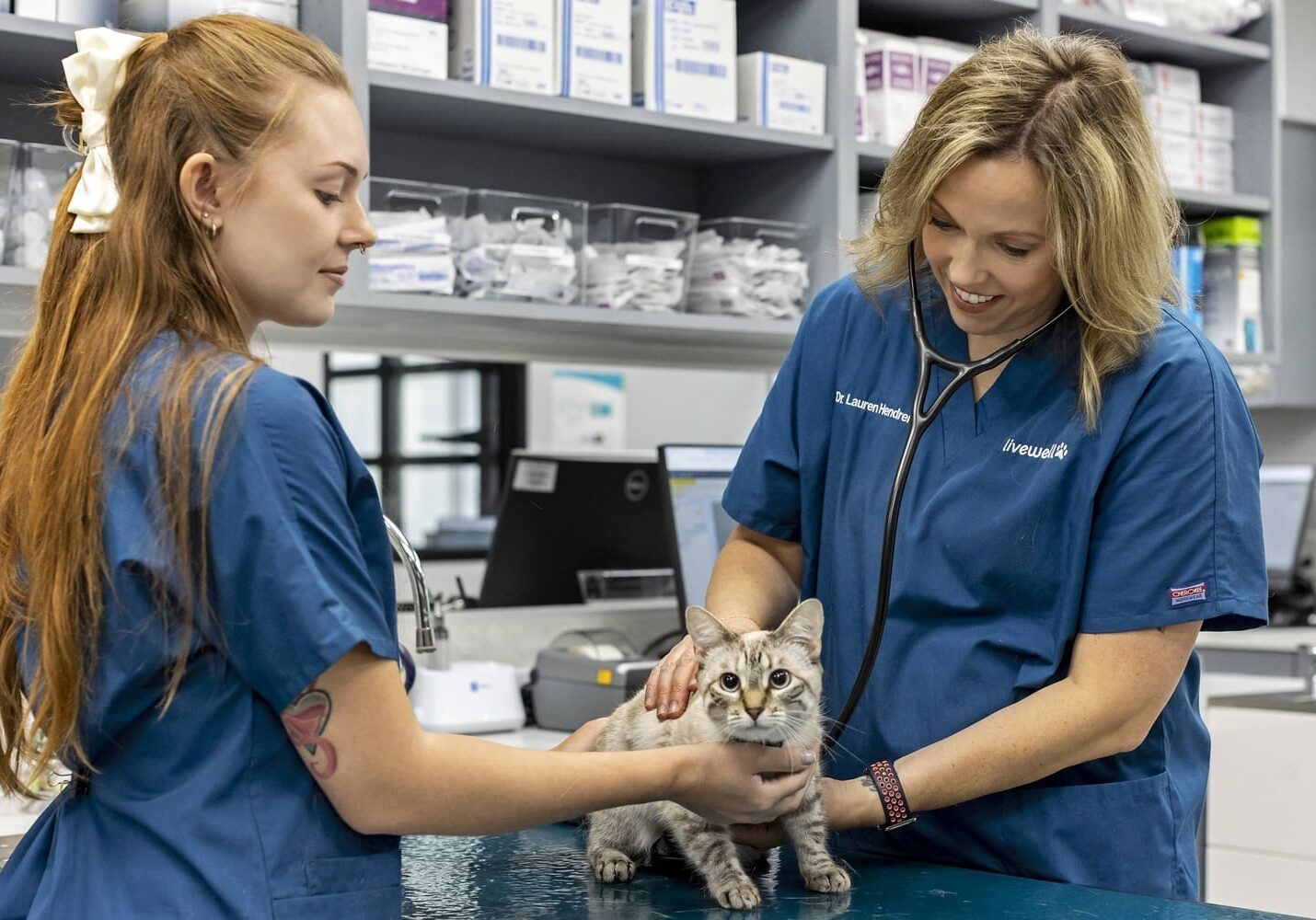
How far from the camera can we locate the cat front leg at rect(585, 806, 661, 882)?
1197mm

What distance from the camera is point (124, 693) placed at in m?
0.84

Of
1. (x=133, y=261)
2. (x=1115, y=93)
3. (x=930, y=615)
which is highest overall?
(x=1115, y=93)

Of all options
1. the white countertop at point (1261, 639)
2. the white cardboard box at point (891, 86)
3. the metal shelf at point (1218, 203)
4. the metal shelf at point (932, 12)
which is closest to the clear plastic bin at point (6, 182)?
Result: the white cardboard box at point (891, 86)

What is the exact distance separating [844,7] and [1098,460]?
1.54 meters

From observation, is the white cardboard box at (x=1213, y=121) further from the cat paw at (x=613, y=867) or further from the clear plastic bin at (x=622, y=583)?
the cat paw at (x=613, y=867)

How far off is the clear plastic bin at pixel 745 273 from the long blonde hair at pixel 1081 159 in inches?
45.1

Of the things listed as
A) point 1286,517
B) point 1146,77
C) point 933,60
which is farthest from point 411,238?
point 1286,517

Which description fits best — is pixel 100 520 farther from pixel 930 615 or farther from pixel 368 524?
pixel 930 615

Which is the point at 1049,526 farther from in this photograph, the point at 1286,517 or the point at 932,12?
the point at 1286,517

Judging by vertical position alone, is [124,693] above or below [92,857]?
above

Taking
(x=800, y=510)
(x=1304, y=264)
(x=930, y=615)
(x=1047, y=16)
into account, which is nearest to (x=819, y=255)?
(x=1047, y=16)

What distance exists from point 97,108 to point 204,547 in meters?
0.31

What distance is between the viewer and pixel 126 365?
2.81ft

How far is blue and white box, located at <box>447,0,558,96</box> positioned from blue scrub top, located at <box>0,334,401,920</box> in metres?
1.46
